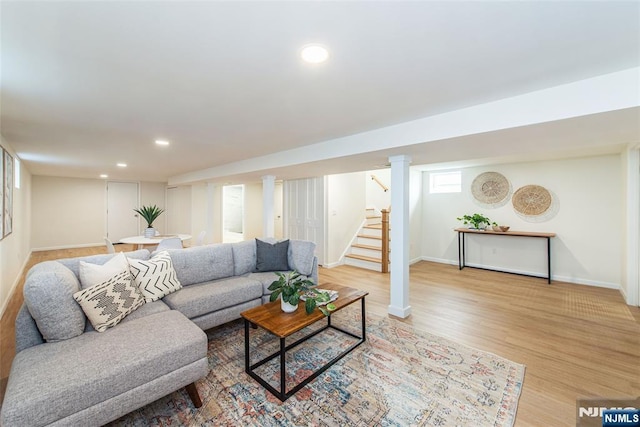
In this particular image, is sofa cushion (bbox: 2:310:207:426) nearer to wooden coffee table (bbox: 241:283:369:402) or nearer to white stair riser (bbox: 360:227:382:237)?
wooden coffee table (bbox: 241:283:369:402)

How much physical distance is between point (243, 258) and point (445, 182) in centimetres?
481

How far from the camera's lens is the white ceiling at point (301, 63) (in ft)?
3.94

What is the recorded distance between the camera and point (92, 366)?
138 cm

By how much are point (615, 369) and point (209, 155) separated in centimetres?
531

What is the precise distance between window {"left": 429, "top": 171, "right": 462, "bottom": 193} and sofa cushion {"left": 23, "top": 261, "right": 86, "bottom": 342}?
6194 millimetres

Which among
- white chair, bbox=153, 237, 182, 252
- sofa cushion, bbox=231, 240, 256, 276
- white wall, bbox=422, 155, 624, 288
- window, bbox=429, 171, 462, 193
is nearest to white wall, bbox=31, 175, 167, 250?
white chair, bbox=153, 237, 182, 252

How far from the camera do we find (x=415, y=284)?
4.37 metres

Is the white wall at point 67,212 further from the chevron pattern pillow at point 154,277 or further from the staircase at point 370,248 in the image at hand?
the staircase at point 370,248

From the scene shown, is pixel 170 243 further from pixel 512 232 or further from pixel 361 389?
pixel 512 232

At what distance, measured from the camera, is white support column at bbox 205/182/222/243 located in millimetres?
7207

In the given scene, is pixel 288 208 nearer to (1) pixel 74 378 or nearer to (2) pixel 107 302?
(2) pixel 107 302

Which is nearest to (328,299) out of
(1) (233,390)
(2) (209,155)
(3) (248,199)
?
(1) (233,390)

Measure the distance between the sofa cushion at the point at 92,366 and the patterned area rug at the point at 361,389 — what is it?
41cm

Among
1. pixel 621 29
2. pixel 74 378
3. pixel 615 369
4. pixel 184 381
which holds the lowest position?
pixel 615 369
